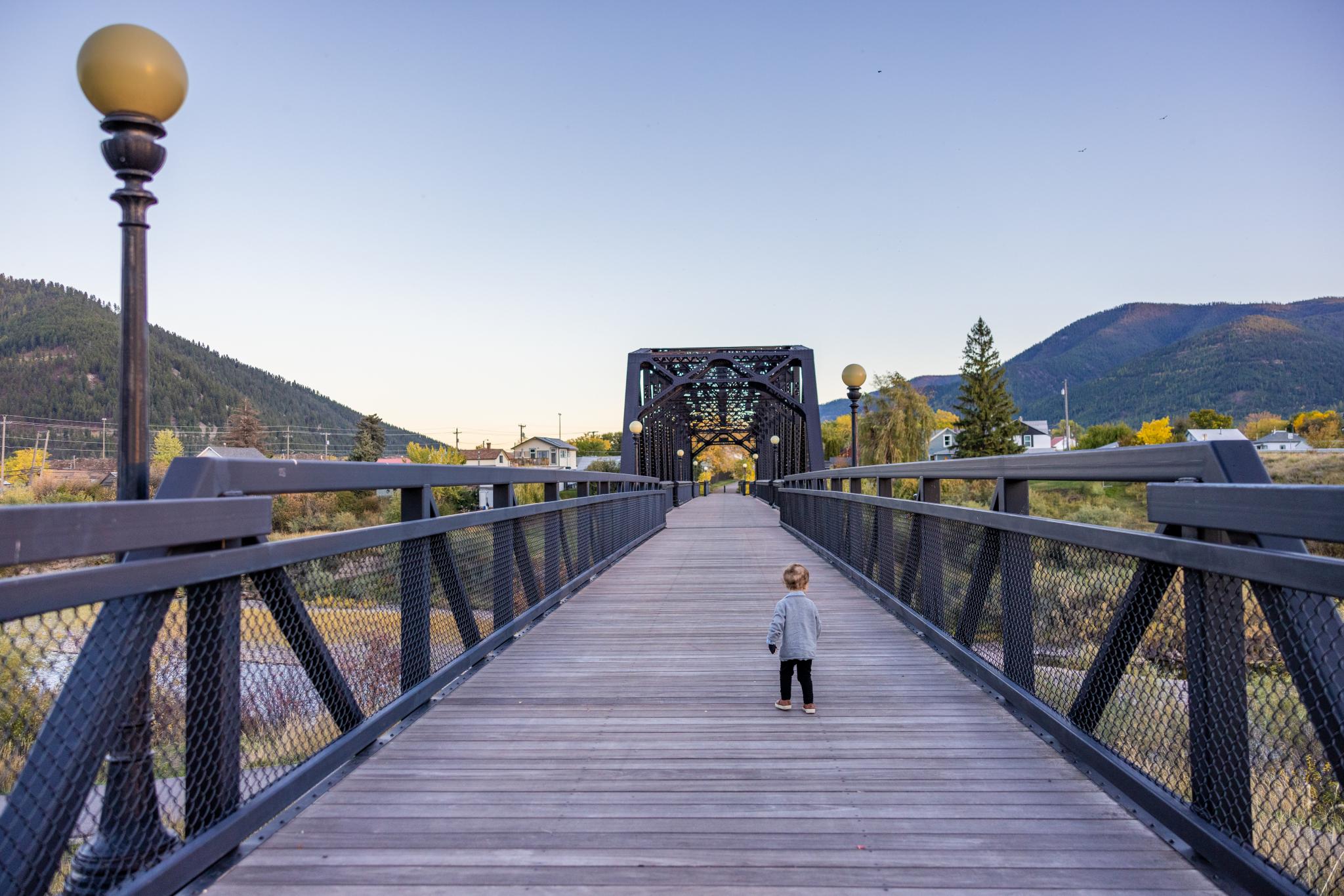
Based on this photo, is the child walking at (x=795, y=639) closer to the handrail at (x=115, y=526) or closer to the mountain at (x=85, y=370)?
the handrail at (x=115, y=526)

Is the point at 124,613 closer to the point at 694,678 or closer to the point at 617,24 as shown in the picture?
the point at 694,678

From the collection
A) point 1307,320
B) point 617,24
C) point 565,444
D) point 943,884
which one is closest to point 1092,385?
point 1307,320

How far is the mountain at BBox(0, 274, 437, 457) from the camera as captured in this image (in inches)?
3733

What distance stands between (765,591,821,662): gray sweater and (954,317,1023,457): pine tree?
2380 inches

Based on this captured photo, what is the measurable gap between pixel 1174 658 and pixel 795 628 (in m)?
1.48

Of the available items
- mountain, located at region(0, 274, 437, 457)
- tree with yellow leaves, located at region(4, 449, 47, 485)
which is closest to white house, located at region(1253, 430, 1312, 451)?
tree with yellow leaves, located at region(4, 449, 47, 485)

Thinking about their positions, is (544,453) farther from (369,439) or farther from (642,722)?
(642,722)

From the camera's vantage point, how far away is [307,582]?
8.68 feet

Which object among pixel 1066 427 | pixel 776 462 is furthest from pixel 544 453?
pixel 776 462

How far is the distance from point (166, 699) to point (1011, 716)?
314 cm

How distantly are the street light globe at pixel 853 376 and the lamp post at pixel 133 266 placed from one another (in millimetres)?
9320

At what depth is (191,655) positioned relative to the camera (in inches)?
81.8

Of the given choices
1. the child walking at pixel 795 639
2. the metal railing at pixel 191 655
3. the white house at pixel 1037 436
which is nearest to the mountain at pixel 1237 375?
the white house at pixel 1037 436

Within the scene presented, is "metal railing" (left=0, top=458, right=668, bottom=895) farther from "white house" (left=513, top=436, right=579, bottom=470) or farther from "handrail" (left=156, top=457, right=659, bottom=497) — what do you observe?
"white house" (left=513, top=436, right=579, bottom=470)
